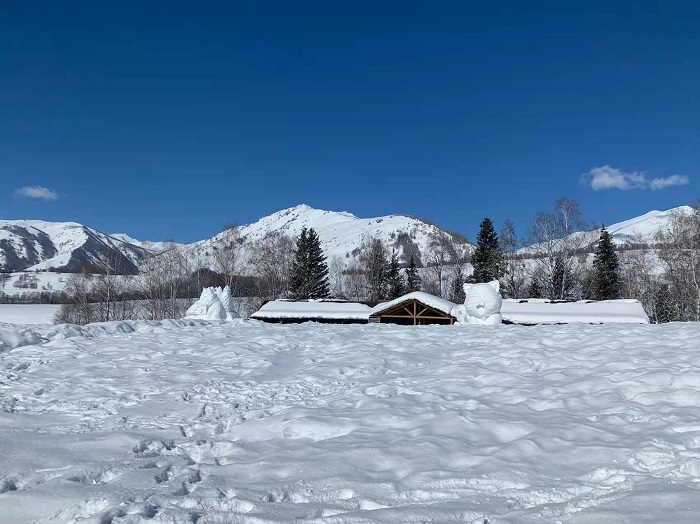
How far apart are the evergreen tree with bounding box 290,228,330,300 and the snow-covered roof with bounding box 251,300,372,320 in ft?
51.8

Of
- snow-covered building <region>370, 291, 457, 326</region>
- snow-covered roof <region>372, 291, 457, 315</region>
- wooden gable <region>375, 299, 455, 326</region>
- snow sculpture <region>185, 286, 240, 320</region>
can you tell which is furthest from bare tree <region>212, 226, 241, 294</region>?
snow sculpture <region>185, 286, 240, 320</region>

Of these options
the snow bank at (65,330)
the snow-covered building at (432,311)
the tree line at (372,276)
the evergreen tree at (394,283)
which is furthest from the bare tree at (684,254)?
the snow bank at (65,330)

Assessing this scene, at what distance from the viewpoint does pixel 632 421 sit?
4789 millimetres

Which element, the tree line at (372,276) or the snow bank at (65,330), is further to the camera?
the tree line at (372,276)

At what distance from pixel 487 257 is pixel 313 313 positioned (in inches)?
907

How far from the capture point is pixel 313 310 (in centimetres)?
2811

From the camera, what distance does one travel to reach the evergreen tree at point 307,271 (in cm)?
4572

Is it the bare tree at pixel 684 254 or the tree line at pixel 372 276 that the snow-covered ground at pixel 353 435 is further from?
the tree line at pixel 372 276

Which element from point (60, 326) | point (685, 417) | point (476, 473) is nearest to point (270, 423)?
point (476, 473)

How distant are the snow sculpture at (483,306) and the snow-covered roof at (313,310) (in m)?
12.4

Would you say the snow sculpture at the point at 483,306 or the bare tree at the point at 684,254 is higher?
the bare tree at the point at 684,254

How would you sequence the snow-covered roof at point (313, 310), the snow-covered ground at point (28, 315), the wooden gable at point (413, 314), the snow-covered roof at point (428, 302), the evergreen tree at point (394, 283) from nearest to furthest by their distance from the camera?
1. the snow-covered roof at point (428, 302)
2. the wooden gable at point (413, 314)
3. the snow-covered roof at point (313, 310)
4. the evergreen tree at point (394, 283)
5. the snow-covered ground at point (28, 315)

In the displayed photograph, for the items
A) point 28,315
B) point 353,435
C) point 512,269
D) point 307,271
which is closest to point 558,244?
point 512,269

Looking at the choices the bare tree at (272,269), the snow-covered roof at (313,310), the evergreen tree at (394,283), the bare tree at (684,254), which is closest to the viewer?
the snow-covered roof at (313,310)
